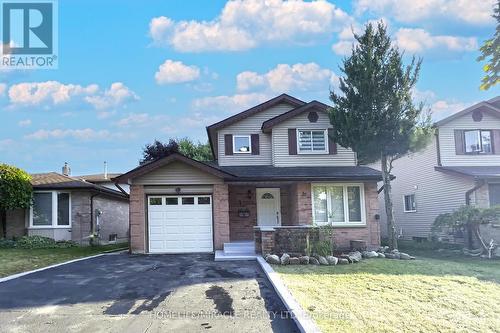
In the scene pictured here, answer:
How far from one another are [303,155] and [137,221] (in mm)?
7536

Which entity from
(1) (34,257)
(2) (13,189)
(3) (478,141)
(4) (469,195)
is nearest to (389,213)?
(4) (469,195)

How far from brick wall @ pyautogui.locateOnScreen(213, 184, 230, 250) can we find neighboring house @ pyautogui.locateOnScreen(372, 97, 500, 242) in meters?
9.67

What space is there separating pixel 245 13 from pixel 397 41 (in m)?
6.36

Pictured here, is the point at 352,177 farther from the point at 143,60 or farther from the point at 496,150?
the point at 143,60

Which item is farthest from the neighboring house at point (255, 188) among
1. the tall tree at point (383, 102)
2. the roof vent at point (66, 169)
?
the roof vent at point (66, 169)

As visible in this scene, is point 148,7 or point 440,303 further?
point 148,7

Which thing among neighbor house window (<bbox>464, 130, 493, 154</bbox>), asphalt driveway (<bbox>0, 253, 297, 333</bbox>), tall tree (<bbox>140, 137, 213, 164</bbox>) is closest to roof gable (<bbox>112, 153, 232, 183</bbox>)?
asphalt driveway (<bbox>0, 253, 297, 333</bbox>)

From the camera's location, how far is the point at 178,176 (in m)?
15.3

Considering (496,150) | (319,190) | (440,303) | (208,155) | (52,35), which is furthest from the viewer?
(208,155)

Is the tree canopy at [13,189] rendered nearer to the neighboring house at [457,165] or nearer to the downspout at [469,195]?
the neighboring house at [457,165]

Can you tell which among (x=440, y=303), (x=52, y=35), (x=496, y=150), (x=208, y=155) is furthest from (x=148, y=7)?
(x=208, y=155)

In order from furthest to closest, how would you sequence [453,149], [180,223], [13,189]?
[453,149] < [13,189] < [180,223]

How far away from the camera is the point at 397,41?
14805 mm

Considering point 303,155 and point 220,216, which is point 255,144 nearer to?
point 303,155
